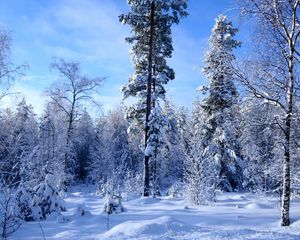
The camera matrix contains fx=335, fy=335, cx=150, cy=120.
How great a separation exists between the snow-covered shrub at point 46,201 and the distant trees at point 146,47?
207 inches

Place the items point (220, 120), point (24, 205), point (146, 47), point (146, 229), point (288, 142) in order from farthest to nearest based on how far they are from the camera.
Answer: point (220, 120), point (146, 47), point (24, 205), point (288, 142), point (146, 229)

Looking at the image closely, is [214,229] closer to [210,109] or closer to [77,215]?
[77,215]

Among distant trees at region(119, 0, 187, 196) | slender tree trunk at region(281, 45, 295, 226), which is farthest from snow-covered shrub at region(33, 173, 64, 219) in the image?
slender tree trunk at region(281, 45, 295, 226)

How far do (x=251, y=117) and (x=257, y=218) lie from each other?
333cm

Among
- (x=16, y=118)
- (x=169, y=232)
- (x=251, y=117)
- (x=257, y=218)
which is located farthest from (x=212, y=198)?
(x=16, y=118)

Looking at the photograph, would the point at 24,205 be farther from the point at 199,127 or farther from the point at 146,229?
the point at 199,127

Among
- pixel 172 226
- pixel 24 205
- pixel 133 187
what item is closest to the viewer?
pixel 172 226

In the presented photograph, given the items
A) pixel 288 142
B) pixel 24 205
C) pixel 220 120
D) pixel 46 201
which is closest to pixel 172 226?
pixel 288 142

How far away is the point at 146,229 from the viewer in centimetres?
880

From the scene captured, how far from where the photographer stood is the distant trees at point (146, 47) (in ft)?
57.7

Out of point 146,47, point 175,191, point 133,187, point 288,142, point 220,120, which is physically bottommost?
point 133,187

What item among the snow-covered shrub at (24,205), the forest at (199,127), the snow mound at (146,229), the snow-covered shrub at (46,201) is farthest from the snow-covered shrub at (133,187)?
the snow mound at (146,229)

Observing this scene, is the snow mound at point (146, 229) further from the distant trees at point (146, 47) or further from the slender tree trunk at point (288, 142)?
the distant trees at point (146, 47)

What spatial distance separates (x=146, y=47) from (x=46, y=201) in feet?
32.4
